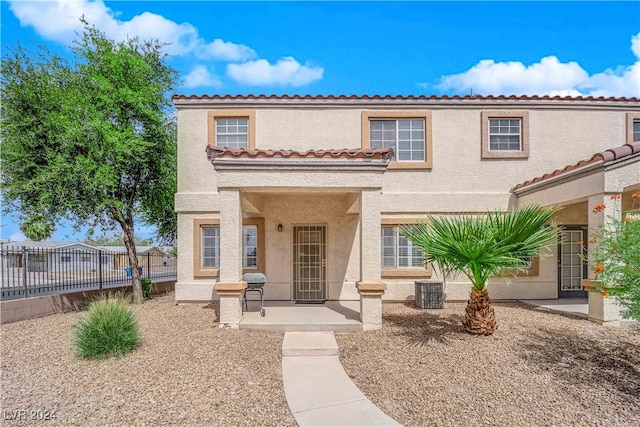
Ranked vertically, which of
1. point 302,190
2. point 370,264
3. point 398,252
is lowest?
point 398,252

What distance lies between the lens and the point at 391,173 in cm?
1175

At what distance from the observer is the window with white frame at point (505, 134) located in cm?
1192

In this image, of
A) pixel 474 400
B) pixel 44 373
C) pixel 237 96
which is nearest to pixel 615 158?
pixel 474 400

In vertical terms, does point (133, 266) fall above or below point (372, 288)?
below

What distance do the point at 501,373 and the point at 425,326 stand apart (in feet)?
8.78

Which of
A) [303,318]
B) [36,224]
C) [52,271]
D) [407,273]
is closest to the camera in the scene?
[303,318]

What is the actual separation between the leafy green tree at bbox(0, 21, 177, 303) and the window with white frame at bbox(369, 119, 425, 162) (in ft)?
25.5

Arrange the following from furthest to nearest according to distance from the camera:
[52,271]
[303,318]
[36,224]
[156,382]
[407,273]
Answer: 1. [52,271]
2. [407,273]
3. [36,224]
4. [303,318]
5. [156,382]

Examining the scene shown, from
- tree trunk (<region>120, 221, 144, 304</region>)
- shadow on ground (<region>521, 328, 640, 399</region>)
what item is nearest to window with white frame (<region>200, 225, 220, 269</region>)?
tree trunk (<region>120, 221, 144, 304</region>)

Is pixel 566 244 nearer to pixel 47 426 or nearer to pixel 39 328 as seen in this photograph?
pixel 47 426

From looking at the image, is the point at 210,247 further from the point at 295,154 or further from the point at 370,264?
the point at 370,264

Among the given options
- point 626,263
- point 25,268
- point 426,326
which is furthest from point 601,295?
point 25,268

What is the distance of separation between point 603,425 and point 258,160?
733 centimetres

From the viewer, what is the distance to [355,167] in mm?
8055
